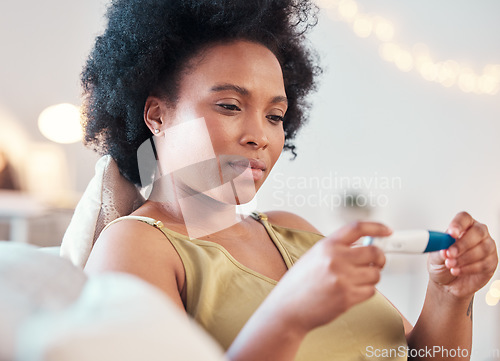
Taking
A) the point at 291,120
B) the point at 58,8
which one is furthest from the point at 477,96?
the point at 58,8

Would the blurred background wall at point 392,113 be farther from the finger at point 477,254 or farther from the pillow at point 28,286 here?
the pillow at point 28,286

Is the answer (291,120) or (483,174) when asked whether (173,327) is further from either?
(483,174)

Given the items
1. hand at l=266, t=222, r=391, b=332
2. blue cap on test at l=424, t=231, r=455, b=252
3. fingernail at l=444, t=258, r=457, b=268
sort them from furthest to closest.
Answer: fingernail at l=444, t=258, r=457, b=268
blue cap on test at l=424, t=231, r=455, b=252
hand at l=266, t=222, r=391, b=332

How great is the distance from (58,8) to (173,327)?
8.18 ft

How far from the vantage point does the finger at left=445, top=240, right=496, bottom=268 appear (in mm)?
693

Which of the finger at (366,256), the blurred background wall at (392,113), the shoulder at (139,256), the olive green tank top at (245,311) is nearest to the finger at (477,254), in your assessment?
the olive green tank top at (245,311)

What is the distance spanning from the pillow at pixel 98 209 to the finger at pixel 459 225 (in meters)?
0.48

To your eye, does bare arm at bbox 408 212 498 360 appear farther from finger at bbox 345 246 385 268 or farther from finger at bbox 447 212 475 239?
finger at bbox 345 246 385 268

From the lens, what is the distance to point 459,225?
26.4 inches

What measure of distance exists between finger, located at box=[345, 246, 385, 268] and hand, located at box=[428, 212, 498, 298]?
8.3 inches

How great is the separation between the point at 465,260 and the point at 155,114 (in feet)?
1.62

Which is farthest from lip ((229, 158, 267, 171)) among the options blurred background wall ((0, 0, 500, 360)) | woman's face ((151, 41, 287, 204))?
blurred background wall ((0, 0, 500, 360))

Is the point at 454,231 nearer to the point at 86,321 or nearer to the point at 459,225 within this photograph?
the point at 459,225

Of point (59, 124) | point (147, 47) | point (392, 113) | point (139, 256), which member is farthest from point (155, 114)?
point (59, 124)
